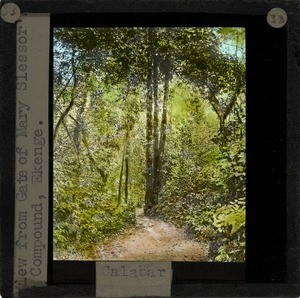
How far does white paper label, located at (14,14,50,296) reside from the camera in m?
1.13

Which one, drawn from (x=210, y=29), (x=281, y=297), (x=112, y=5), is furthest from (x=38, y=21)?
(x=281, y=297)

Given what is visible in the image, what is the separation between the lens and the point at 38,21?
1.15 m

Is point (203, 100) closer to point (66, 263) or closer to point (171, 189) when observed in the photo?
point (171, 189)

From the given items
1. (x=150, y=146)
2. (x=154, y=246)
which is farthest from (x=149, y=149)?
(x=154, y=246)

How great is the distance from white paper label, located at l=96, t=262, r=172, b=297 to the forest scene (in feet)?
0.13

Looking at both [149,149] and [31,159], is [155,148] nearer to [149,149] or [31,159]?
[149,149]

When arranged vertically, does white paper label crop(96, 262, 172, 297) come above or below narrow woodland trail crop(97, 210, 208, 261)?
below

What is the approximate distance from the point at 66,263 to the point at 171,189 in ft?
0.82

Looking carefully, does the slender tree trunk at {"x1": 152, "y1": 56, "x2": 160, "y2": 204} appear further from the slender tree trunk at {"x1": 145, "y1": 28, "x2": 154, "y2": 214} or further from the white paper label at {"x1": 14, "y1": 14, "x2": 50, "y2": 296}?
the white paper label at {"x1": 14, "y1": 14, "x2": 50, "y2": 296}


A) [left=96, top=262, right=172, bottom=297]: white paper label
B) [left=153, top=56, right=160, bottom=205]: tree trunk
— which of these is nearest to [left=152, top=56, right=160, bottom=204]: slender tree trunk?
[left=153, top=56, right=160, bottom=205]: tree trunk

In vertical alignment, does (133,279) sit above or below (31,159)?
below

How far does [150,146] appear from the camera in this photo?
3.83ft

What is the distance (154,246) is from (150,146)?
194 millimetres

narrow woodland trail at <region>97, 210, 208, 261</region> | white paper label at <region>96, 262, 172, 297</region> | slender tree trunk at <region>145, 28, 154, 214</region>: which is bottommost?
white paper label at <region>96, 262, 172, 297</region>
